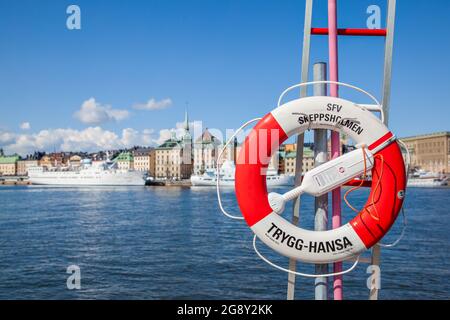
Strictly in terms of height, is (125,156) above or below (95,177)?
above

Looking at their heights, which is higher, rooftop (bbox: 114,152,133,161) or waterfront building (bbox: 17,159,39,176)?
rooftop (bbox: 114,152,133,161)

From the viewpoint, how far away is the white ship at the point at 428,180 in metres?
66.5

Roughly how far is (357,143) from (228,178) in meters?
53.1

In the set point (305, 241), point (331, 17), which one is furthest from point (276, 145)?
point (331, 17)

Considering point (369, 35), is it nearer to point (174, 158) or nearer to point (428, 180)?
point (428, 180)

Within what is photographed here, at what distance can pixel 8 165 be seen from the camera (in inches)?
3885

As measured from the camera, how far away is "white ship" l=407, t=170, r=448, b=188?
218ft

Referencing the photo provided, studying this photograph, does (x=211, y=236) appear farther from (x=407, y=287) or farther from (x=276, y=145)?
(x=276, y=145)

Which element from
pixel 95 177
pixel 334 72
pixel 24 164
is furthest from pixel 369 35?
pixel 24 164

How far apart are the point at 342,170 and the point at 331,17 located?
0.87 m

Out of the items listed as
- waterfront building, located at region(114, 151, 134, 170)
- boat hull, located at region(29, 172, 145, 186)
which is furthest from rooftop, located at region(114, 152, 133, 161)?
boat hull, located at region(29, 172, 145, 186)

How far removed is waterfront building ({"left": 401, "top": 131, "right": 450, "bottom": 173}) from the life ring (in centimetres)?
7398

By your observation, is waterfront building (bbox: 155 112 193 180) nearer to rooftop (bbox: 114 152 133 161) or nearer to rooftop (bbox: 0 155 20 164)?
rooftop (bbox: 114 152 133 161)
